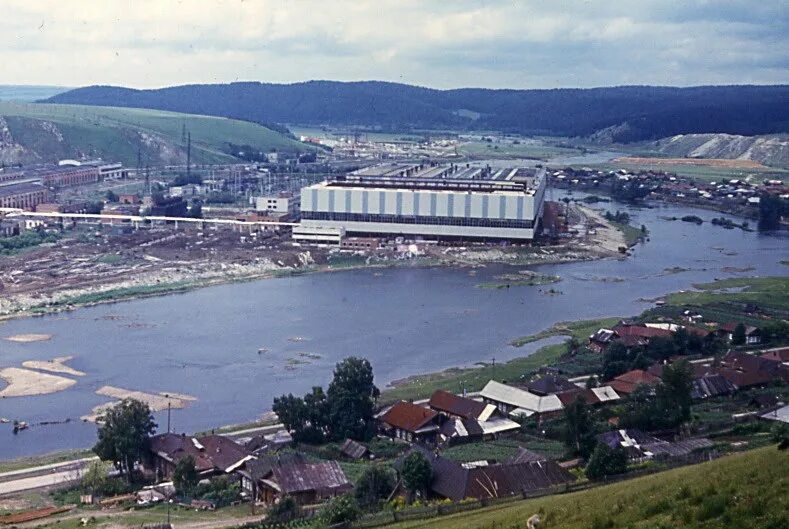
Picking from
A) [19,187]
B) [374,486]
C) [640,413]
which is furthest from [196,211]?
[374,486]

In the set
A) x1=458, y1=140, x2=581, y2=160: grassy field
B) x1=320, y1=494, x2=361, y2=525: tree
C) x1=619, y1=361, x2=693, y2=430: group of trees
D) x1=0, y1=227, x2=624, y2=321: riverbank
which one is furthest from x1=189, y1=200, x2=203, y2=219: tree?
x1=458, y1=140, x2=581, y2=160: grassy field

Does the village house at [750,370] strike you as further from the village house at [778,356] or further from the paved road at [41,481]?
the paved road at [41,481]

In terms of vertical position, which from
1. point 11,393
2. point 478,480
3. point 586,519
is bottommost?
point 11,393

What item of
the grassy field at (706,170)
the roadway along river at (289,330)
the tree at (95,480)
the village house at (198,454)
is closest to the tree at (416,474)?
the village house at (198,454)

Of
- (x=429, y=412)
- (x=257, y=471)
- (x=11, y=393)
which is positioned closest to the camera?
(x=257, y=471)

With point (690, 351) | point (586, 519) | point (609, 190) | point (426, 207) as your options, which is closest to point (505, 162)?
point (609, 190)

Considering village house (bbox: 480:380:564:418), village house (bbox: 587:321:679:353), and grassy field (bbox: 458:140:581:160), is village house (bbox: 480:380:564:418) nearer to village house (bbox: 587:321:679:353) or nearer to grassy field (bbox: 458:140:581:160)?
village house (bbox: 587:321:679:353)

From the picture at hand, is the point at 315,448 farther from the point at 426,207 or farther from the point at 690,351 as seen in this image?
the point at 426,207
